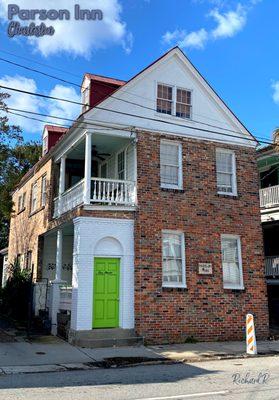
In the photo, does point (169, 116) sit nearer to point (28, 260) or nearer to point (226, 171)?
point (226, 171)

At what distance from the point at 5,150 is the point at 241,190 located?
9.89m

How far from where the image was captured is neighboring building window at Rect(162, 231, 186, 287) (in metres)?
15.6

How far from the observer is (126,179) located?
16.7 meters

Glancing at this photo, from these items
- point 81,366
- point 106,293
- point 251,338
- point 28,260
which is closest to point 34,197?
point 28,260

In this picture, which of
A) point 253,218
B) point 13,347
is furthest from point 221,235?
point 13,347

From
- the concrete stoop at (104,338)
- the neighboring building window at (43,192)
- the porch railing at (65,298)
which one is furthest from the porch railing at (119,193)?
the neighboring building window at (43,192)

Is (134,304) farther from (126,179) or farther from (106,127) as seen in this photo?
(106,127)

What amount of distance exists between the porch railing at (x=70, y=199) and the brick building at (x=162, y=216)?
3.0 inches

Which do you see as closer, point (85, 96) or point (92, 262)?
point (92, 262)

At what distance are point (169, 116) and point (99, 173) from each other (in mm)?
4519

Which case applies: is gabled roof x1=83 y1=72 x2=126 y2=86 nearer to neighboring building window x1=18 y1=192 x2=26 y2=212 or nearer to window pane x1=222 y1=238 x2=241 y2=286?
window pane x1=222 y1=238 x2=241 y2=286

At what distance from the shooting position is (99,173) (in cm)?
1998

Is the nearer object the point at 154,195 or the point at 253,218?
the point at 154,195

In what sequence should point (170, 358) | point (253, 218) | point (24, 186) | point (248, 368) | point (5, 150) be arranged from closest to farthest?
1. point (248, 368)
2. point (170, 358)
3. point (253, 218)
4. point (5, 150)
5. point (24, 186)
